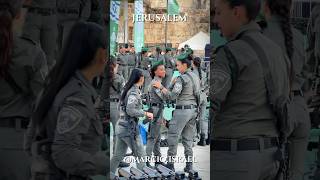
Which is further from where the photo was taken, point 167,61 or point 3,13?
point 3,13

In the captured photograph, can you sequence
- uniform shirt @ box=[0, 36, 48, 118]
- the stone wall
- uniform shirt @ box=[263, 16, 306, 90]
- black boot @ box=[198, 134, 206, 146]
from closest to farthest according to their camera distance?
the stone wall, black boot @ box=[198, 134, 206, 146], uniform shirt @ box=[263, 16, 306, 90], uniform shirt @ box=[0, 36, 48, 118]

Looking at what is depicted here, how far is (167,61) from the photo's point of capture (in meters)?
4.43

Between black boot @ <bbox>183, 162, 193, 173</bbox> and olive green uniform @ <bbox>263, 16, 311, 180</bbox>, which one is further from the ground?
olive green uniform @ <bbox>263, 16, 311, 180</bbox>

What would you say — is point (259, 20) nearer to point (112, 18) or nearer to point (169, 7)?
point (169, 7)

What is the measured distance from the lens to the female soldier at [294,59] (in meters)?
4.59

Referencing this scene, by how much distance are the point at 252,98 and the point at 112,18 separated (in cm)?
122

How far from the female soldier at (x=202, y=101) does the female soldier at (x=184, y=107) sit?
0.03m

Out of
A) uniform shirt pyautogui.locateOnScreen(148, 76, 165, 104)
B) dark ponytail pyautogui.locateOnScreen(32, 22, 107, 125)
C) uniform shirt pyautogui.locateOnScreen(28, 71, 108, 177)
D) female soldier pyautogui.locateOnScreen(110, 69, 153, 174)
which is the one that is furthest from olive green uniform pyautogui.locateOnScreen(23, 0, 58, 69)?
uniform shirt pyautogui.locateOnScreen(148, 76, 165, 104)

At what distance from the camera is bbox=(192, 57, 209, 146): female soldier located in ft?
14.5

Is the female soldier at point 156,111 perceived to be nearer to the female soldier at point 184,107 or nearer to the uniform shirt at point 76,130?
the female soldier at point 184,107

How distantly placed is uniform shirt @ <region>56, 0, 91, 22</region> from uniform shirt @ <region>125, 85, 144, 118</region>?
0.67 metres

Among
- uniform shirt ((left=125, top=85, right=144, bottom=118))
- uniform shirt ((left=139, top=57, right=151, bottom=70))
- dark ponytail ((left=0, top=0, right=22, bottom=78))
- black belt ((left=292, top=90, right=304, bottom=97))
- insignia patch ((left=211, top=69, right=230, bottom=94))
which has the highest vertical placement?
dark ponytail ((left=0, top=0, right=22, bottom=78))

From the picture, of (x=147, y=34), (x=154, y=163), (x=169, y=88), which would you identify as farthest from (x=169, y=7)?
(x=154, y=163)

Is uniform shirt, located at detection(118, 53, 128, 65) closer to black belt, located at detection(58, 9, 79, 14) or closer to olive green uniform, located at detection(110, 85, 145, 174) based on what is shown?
olive green uniform, located at detection(110, 85, 145, 174)
